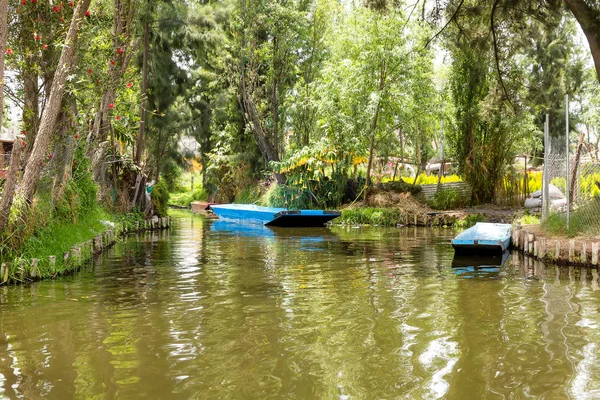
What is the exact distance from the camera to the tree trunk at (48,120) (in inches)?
392

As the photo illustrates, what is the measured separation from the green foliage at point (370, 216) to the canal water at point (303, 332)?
11.9 m

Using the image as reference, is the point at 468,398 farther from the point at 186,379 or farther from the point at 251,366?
the point at 186,379

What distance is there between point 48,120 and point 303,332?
236 inches

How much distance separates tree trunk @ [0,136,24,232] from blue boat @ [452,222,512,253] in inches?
355

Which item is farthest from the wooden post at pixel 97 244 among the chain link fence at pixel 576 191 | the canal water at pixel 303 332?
the chain link fence at pixel 576 191

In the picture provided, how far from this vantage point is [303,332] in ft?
22.3

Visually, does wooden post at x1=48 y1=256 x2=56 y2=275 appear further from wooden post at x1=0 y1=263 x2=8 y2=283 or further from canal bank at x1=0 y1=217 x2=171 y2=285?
wooden post at x1=0 y1=263 x2=8 y2=283

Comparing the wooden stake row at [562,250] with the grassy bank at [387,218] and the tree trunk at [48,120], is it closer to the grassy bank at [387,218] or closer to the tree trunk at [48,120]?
the grassy bank at [387,218]

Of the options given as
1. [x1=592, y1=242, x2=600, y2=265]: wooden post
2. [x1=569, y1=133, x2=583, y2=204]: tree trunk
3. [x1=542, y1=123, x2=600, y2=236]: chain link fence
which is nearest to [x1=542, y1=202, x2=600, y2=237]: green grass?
[x1=542, y1=123, x2=600, y2=236]: chain link fence

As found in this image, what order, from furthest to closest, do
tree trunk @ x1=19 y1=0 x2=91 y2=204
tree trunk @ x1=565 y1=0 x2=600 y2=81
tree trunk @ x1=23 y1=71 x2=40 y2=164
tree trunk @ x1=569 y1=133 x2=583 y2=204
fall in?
tree trunk @ x1=569 y1=133 x2=583 y2=204 → tree trunk @ x1=23 y1=71 x2=40 y2=164 → tree trunk @ x1=565 y1=0 x2=600 y2=81 → tree trunk @ x1=19 y1=0 x2=91 y2=204

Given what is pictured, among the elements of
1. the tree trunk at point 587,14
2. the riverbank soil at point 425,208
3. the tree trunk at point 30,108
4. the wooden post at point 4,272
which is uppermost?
the tree trunk at point 587,14

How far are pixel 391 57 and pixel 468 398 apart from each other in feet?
69.1

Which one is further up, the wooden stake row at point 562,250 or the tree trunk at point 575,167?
the tree trunk at point 575,167

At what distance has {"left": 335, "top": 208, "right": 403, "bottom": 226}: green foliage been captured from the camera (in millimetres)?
24317
